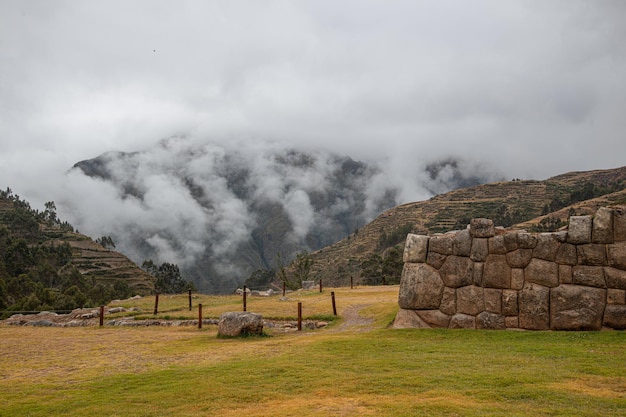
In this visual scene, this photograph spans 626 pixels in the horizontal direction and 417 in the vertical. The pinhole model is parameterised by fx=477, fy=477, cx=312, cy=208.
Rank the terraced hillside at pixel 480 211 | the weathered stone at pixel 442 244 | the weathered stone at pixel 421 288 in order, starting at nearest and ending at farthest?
the weathered stone at pixel 421 288 < the weathered stone at pixel 442 244 < the terraced hillside at pixel 480 211

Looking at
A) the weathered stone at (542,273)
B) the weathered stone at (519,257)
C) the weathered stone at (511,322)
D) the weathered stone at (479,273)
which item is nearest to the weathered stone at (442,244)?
the weathered stone at (479,273)

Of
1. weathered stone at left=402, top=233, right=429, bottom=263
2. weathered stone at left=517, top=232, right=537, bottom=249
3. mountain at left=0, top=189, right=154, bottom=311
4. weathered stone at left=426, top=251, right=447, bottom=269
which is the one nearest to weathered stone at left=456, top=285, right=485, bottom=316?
weathered stone at left=426, top=251, right=447, bottom=269

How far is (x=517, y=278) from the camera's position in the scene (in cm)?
1422

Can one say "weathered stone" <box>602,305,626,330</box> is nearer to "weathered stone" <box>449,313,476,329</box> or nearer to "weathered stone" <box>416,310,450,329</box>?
"weathered stone" <box>449,313,476,329</box>

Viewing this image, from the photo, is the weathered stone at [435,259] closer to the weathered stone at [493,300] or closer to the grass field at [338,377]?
the weathered stone at [493,300]

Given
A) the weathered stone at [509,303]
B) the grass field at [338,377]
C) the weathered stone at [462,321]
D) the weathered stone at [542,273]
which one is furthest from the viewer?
the weathered stone at [462,321]

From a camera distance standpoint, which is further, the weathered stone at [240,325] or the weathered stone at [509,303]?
the weathered stone at [240,325]

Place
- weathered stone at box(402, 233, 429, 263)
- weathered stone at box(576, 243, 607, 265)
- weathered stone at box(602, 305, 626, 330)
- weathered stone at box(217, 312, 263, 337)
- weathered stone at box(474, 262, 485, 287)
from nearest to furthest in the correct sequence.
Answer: weathered stone at box(602, 305, 626, 330), weathered stone at box(576, 243, 607, 265), weathered stone at box(474, 262, 485, 287), weathered stone at box(402, 233, 429, 263), weathered stone at box(217, 312, 263, 337)

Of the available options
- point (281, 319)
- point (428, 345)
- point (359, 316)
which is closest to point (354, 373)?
point (428, 345)

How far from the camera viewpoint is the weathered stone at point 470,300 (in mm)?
14641

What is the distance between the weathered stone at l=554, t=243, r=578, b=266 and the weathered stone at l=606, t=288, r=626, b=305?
3.78 feet

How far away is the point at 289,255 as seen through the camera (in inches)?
6314

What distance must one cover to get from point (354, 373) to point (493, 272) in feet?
23.8

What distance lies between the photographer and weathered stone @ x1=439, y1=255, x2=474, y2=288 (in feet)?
49.2
